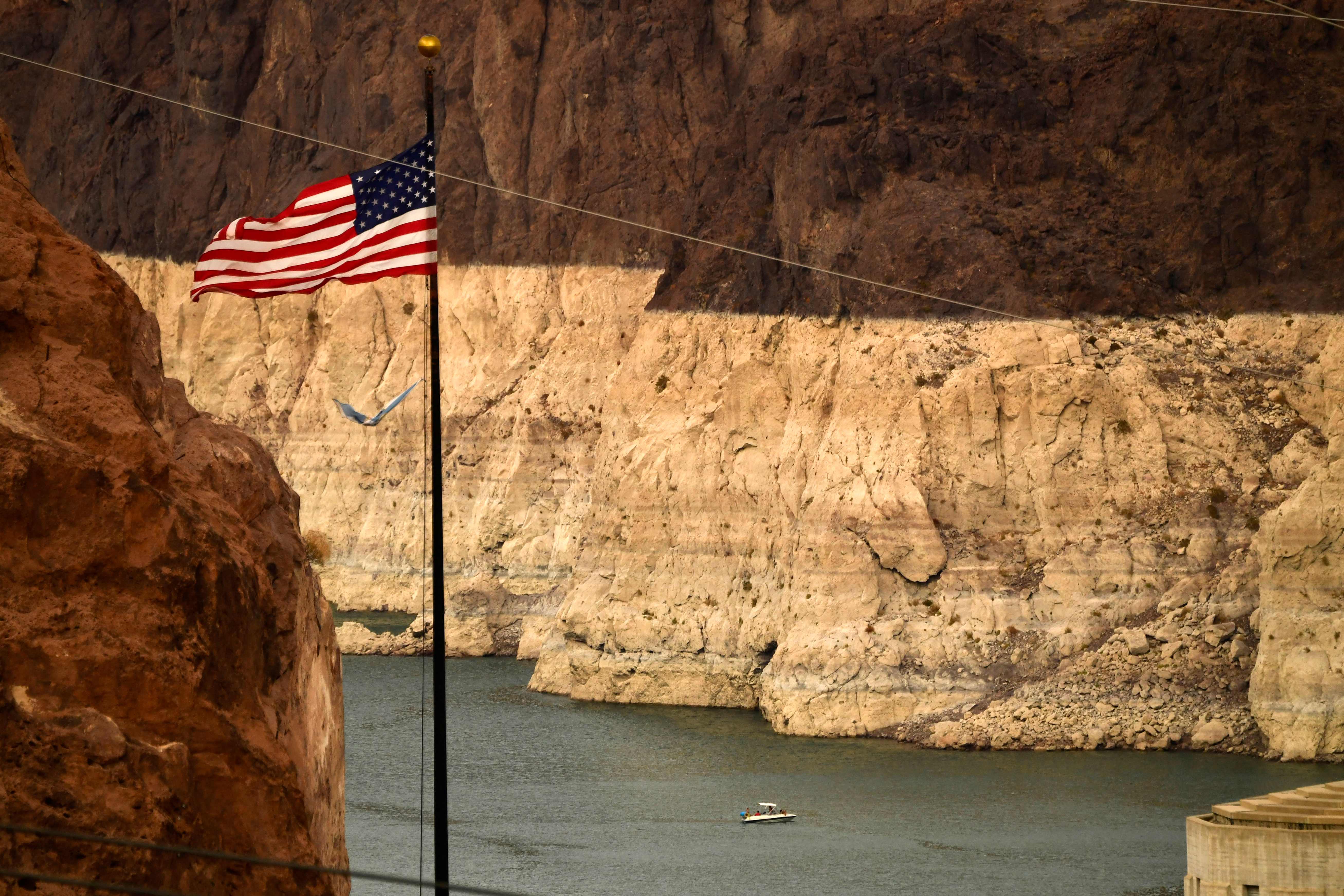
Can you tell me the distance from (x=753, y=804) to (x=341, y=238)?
38.4m

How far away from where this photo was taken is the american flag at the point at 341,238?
2080cm

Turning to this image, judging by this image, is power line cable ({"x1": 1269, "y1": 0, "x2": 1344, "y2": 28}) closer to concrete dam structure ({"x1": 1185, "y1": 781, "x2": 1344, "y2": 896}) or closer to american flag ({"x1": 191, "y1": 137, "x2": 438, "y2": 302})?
concrete dam structure ({"x1": 1185, "y1": 781, "x2": 1344, "y2": 896})

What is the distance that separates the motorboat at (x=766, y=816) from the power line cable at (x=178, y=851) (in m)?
40.0

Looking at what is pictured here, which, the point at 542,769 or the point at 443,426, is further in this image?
the point at 443,426

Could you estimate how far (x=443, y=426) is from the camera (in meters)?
106

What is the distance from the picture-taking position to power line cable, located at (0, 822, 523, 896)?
42.5ft

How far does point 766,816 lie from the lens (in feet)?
180

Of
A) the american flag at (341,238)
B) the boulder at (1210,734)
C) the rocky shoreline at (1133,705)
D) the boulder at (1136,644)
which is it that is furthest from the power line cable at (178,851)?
the boulder at (1136,644)

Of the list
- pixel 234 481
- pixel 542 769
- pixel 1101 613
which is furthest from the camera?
pixel 1101 613

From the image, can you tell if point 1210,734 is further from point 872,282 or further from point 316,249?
point 316,249

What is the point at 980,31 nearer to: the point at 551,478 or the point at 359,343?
the point at 551,478

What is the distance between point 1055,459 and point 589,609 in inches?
735

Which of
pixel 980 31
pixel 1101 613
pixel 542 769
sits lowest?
pixel 542 769

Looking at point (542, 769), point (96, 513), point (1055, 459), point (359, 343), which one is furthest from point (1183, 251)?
point (96, 513)
